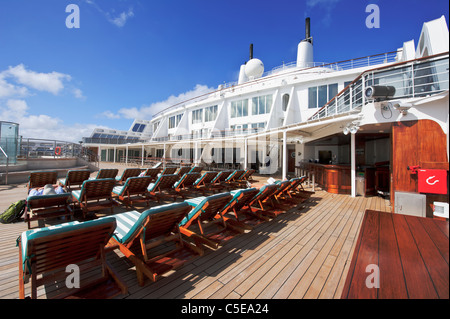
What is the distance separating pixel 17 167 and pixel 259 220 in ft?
35.8

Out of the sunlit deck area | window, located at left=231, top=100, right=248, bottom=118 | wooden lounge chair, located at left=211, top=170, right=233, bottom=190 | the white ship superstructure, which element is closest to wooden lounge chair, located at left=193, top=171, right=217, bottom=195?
wooden lounge chair, located at left=211, top=170, right=233, bottom=190

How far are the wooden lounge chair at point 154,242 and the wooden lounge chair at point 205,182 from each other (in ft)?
12.1

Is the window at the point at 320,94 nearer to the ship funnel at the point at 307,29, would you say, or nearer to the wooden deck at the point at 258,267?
the ship funnel at the point at 307,29

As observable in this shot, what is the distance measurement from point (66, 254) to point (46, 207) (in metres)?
3.04

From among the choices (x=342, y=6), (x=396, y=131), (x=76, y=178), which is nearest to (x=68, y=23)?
(x=76, y=178)

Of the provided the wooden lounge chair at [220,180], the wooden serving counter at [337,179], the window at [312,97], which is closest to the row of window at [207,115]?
the window at [312,97]

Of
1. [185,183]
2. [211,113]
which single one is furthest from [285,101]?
[185,183]

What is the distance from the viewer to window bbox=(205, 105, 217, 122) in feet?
70.7

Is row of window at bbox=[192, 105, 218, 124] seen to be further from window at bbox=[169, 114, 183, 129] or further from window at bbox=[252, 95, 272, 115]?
window at bbox=[252, 95, 272, 115]

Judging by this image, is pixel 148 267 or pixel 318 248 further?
pixel 318 248

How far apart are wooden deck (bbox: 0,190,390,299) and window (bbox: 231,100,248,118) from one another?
16372 millimetres

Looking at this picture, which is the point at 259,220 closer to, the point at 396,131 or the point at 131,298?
the point at 131,298

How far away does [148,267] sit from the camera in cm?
205

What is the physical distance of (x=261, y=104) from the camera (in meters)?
17.8
